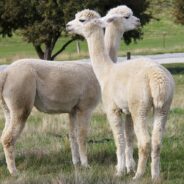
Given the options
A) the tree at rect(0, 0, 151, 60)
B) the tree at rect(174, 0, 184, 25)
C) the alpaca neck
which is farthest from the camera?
the tree at rect(174, 0, 184, 25)

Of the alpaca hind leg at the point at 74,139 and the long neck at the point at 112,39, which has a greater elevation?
the long neck at the point at 112,39

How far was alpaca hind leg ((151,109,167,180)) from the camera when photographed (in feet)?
24.1

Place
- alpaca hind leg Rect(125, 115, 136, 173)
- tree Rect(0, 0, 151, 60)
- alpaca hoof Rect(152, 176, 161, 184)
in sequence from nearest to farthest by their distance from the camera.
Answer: alpaca hoof Rect(152, 176, 161, 184)
alpaca hind leg Rect(125, 115, 136, 173)
tree Rect(0, 0, 151, 60)

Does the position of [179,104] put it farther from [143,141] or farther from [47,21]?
[47,21]

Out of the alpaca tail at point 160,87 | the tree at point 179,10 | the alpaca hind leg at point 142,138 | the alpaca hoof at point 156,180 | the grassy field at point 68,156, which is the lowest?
the tree at point 179,10

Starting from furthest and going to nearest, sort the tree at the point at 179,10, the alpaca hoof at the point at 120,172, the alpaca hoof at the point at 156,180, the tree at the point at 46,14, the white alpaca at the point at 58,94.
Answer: the tree at the point at 179,10, the tree at the point at 46,14, the white alpaca at the point at 58,94, the alpaca hoof at the point at 120,172, the alpaca hoof at the point at 156,180

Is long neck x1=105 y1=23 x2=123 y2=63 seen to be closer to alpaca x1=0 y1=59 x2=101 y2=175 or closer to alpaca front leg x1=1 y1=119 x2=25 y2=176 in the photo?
alpaca x1=0 y1=59 x2=101 y2=175

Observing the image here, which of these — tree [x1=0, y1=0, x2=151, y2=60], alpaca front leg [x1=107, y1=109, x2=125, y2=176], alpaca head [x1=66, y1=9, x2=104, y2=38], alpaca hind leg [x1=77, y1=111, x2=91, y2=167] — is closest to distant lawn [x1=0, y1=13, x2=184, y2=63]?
tree [x1=0, y1=0, x2=151, y2=60]

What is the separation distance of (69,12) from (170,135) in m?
24.4

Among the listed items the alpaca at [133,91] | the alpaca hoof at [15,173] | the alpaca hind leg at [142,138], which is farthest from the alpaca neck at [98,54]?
the alpaca hoof at [15,173]

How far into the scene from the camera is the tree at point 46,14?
115 feet

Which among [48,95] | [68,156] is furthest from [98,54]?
[68,156]

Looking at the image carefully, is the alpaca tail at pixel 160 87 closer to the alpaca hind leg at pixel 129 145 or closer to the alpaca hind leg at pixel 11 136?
the alpaca hind leg at pixel 129 145

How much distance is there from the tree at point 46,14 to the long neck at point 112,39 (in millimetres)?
25378
